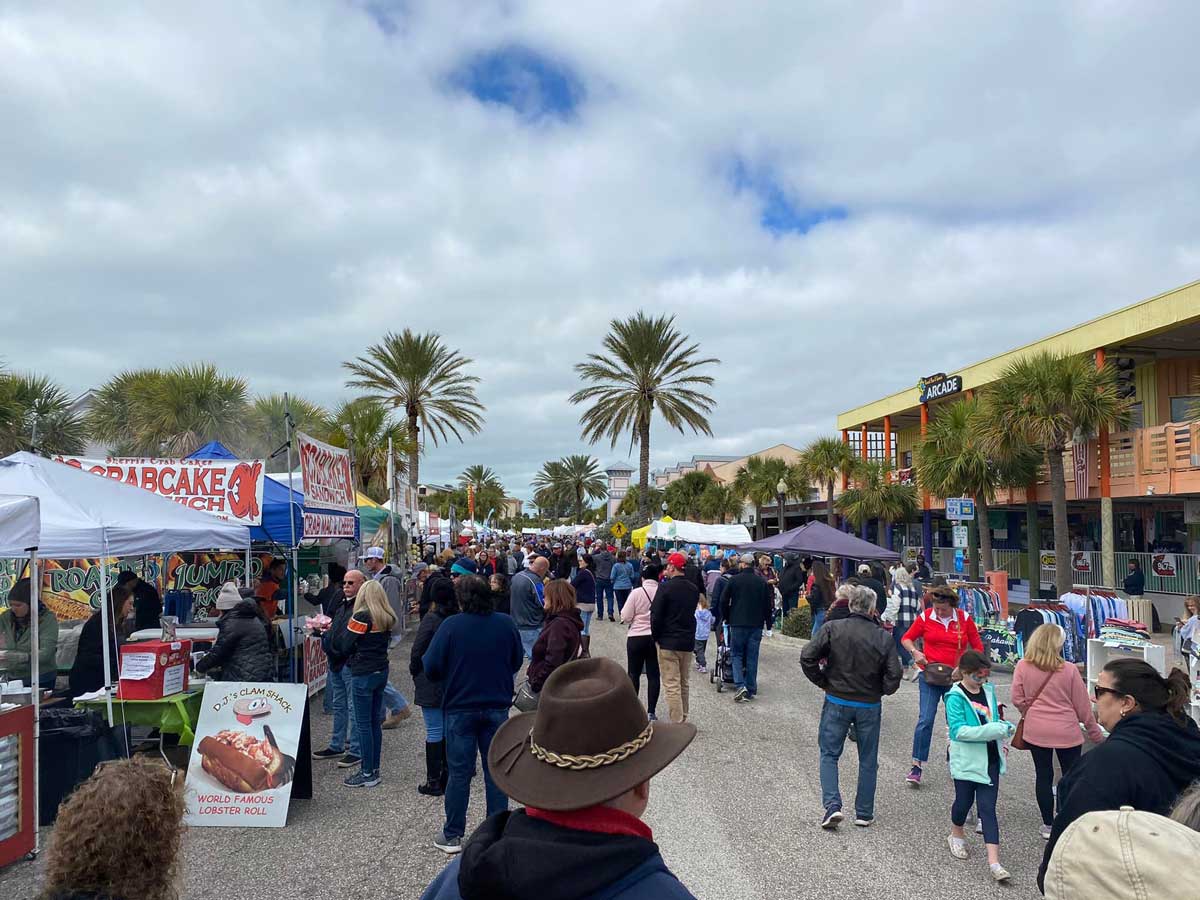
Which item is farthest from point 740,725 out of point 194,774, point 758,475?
point 758,475

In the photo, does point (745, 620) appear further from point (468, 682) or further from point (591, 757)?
point (591, 757)

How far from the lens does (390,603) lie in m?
8.18

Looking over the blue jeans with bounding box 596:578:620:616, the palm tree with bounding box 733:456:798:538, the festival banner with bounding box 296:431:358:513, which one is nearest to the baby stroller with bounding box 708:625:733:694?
the festival banner with bounding box 296:431:358:513

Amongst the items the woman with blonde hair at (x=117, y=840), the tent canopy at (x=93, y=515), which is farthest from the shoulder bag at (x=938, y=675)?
the tent canopy at (x=93, y=515)

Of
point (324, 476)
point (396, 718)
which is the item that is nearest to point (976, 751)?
point (396, 718)

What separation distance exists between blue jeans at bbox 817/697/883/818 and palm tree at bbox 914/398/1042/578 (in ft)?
59.3

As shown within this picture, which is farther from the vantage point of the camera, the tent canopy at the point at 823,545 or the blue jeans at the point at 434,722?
the tent canopy at the point at 823,545

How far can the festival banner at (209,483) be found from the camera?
31.9ft

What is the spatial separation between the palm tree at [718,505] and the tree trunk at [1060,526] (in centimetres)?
3574

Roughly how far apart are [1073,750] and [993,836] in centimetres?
81

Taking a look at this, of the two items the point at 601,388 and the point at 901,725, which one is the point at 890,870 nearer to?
the point at 901,725

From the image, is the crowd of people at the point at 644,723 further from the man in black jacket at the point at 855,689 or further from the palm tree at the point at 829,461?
the palm tree at the point at 829,461

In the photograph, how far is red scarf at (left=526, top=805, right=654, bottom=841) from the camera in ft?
5.62

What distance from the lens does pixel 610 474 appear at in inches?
3765
